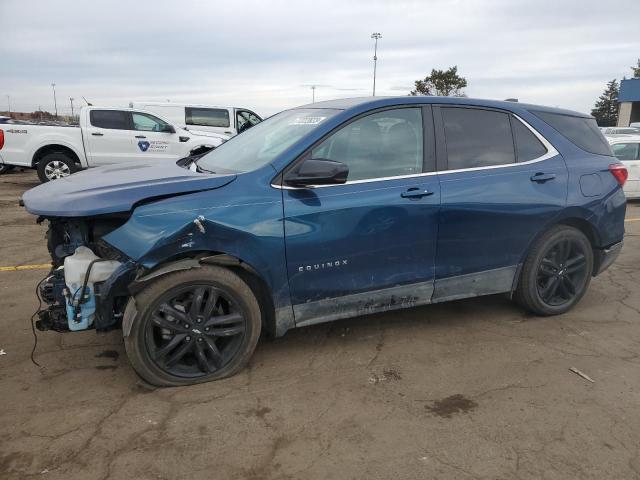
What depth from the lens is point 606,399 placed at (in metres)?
3.14

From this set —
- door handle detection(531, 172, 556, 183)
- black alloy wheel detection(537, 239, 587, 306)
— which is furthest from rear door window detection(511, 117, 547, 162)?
black alloy wheel detection(537, 239, 587, 306)

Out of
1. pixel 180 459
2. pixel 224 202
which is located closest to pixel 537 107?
pixel 224 202

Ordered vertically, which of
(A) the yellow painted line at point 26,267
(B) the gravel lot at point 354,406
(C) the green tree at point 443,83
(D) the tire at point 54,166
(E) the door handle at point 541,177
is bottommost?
(B) the gravel lot at point 354,406

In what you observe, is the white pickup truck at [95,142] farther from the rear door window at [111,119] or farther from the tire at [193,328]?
the tire at [193,328]

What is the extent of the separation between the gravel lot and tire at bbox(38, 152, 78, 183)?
322 inches

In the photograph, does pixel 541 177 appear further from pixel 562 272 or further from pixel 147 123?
pixel 147 123

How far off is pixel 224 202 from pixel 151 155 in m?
10.2

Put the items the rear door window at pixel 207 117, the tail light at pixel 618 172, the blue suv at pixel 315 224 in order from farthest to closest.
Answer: the rear door window at pixel 207 117
the tail light at pixel 618 172
the blue suv at pixel 315 224

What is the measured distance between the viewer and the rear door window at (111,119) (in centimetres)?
1214

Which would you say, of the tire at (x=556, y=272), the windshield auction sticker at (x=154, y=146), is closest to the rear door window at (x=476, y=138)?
the tire at (x=556, y=272)

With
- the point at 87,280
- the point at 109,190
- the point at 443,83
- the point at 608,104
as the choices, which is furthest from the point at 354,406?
the point at 608,104

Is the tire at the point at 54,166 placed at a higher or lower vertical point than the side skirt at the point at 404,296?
higher

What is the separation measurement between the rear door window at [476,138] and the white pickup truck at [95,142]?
8418 millimetres

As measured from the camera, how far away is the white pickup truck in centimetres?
1142
